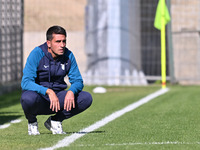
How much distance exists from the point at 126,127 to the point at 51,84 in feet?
4.47

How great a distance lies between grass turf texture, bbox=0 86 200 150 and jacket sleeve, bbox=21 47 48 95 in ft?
1.73

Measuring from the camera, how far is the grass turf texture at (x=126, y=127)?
6875mm

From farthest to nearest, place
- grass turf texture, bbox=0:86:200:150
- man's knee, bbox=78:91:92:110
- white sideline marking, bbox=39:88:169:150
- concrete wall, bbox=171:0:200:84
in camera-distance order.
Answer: concrete wall, bbox=171:0:200:84 < man's knee, bbox=78:91:92:110 < white sideline marking, bbox=39:88:169:150 < grass turf texture, bbox=0:86:200:150

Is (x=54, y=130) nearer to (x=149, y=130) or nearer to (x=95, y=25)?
(x=149, y=130)

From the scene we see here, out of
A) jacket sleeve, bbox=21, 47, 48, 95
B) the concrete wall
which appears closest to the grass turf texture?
jacket sleeve, bbox=21, 47, 48, 95

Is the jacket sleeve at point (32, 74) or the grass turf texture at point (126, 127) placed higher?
the jacket sleeve at point (32, 74)

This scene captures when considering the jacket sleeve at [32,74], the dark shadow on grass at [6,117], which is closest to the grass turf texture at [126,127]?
the dark shadow on grass at [6,117]

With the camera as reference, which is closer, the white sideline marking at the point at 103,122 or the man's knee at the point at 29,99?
the white sideline marking at the point at 103,122

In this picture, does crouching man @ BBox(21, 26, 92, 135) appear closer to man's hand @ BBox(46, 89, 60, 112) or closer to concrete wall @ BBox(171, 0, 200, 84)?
man's hand @ BBox(46, 89, 60, 112)

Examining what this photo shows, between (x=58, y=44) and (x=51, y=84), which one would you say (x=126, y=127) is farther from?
(x=58, y=44)

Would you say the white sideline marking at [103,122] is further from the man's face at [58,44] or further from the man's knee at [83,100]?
the man's face at [58,44]

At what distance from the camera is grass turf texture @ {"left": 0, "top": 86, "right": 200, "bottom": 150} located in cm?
688

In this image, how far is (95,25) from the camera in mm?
22797

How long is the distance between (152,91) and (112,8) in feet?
18.2
